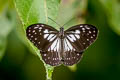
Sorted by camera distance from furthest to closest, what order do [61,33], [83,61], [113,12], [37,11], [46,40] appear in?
[83,61], [113,12], [61,33], [46,40], [37,11]

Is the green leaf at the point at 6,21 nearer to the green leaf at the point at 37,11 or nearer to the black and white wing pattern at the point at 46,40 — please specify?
the black and white wing pattern at the point at 46,40

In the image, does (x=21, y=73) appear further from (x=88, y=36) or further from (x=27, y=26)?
(x=27, y=26)

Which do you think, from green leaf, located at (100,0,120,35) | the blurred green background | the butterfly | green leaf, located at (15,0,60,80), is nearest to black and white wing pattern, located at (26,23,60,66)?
the butterfly

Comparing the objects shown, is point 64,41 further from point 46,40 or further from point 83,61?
point 83,61

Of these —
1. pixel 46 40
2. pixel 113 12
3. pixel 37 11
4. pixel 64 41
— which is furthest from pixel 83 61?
pixel 37 11

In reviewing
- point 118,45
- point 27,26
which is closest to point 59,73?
point 118,45
